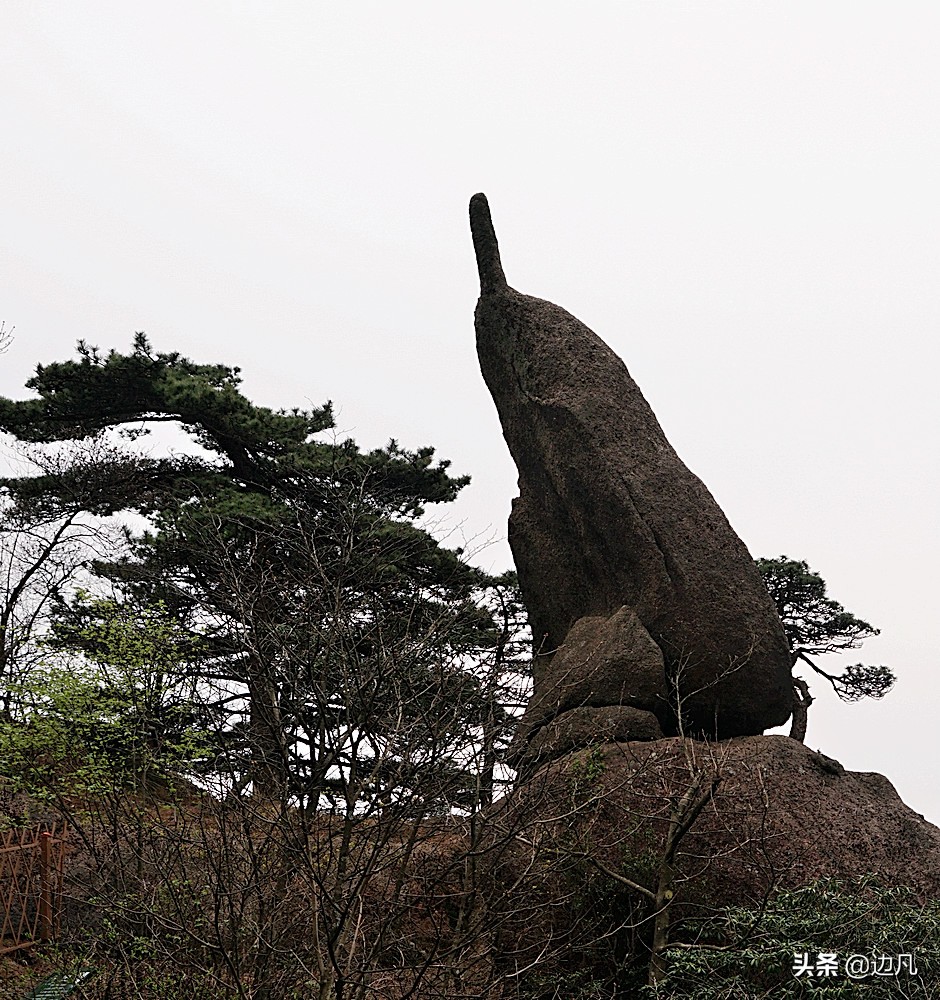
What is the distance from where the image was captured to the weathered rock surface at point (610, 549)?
8.53 meters

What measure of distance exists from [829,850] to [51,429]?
9723mm

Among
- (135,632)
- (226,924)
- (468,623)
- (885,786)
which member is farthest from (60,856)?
(885,786)

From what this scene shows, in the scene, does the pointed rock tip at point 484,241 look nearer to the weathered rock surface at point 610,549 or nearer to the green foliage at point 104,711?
the weathered rock surface at point 610,549

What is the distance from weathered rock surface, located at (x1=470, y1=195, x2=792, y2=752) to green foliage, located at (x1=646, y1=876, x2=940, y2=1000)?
1.86 meters

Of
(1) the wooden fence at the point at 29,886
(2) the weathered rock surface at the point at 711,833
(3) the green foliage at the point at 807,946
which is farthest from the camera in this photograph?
(1) the wooden fence at the point at 29,886

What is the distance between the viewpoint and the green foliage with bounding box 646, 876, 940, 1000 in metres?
5.69

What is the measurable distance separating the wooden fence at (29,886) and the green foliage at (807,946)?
567 centimetres

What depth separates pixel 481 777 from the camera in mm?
7352

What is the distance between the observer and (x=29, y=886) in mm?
9539

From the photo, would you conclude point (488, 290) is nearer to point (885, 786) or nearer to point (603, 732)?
point (603, 732)

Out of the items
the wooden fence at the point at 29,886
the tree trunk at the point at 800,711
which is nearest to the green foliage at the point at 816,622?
the tree trunk at the point at 800,711

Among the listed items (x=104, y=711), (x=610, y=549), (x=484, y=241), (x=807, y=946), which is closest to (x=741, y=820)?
(x=807, y=946)

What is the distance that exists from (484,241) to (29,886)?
706 centimetres

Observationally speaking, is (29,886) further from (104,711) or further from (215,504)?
(215,504)
